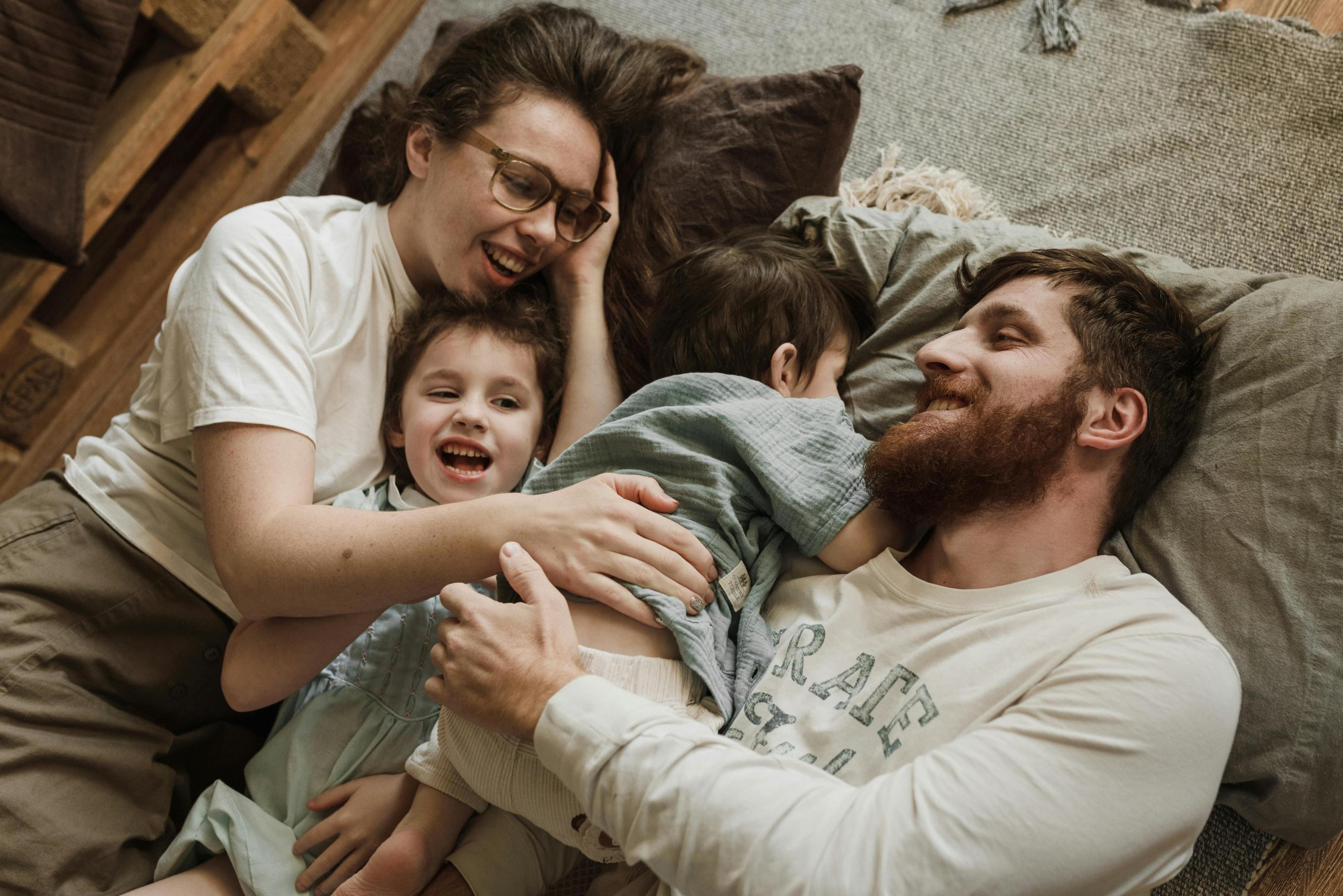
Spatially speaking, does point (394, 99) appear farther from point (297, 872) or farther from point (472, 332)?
point (297, 872)

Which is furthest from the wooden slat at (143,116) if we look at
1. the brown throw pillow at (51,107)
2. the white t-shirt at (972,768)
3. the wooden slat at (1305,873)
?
the wooden slat at (1305,873)

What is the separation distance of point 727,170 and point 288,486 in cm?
112

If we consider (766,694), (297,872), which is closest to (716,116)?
(766,694)

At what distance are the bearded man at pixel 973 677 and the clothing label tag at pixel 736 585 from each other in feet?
0.31

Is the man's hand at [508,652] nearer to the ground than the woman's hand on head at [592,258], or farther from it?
nearer to the ground

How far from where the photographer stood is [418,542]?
1.37 m

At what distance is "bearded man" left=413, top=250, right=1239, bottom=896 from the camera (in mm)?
1008

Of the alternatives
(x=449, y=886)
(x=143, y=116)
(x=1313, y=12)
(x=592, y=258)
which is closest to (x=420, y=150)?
(x=592, y=258)

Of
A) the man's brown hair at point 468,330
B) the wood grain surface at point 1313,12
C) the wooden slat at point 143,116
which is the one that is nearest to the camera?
the man's brown hair at point 468,330

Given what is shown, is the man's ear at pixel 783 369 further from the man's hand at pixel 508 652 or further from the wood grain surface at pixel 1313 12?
the wood grain surface at pixel 1313 12

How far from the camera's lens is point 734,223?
196cm

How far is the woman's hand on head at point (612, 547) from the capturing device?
4.32 ft

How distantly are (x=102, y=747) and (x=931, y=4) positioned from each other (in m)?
2.47

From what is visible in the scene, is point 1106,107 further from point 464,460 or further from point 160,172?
point 160,172
